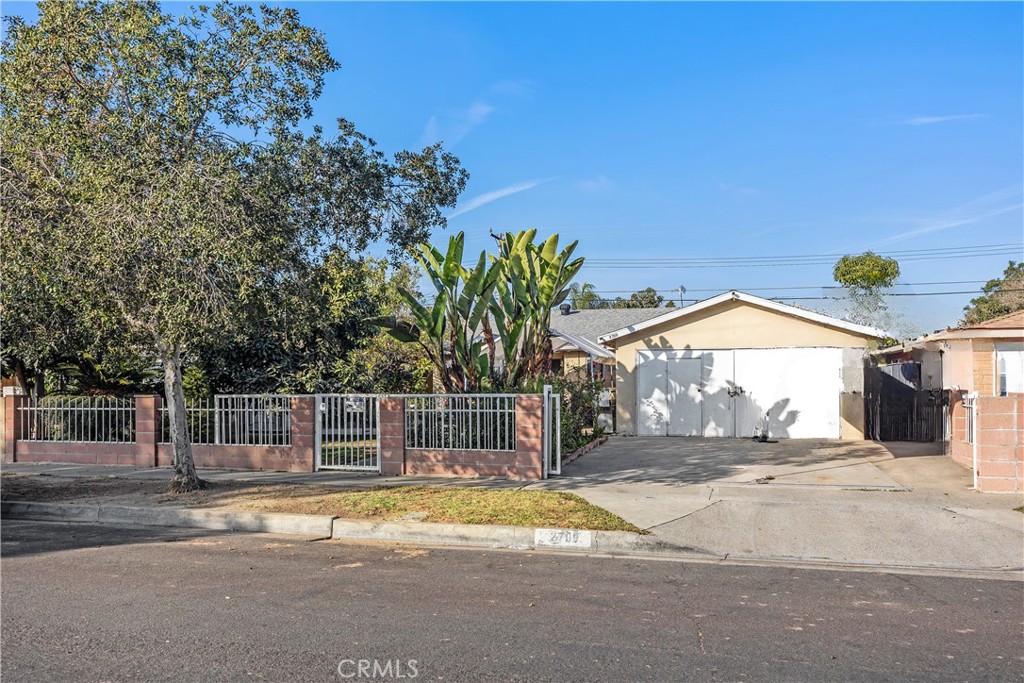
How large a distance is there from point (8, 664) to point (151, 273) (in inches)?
243

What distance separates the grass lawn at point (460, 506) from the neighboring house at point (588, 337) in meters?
9.14

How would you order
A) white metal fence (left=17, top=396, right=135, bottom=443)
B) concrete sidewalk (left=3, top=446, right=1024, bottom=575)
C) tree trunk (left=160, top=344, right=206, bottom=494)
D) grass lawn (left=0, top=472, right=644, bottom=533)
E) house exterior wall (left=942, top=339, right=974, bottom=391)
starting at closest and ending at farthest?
concrete sidewalk (left=3, top=446, right=1024, bottom=575)
grass lawn (left=0, top=472, right=644, bottom=533)
tree trunk (left=160, top=344, right=206, bottom=494)
house exterior wall (left=942, top=339, right=974, bottom=391)
white metal fence (left=17, top=396, right=135, bottom=443)

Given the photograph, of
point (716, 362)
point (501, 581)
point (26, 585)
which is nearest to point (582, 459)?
point (716, 362)

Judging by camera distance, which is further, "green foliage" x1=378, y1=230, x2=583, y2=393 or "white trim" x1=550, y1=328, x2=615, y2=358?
"white trim" x1=550, y1=328, x2=615, y2=358

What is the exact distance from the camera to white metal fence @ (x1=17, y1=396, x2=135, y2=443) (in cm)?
1608

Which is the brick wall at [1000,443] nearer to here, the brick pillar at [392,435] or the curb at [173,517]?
the brick pillar at [392,435]

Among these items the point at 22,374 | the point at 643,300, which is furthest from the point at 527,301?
the point at 643,300

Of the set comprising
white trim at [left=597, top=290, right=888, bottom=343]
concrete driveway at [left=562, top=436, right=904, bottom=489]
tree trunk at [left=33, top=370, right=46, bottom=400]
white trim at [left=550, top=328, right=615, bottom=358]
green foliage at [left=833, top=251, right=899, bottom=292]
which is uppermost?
green foliage at [left=833, top=251, right=899, bottom=292]

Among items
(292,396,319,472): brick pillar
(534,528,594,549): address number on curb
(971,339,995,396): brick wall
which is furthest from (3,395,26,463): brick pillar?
(971,339,995,396): brick wall

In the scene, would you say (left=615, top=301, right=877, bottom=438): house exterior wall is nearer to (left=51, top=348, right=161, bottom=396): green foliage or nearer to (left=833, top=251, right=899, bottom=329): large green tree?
(left=51, top=348, right=161, bottom=396): green foliage

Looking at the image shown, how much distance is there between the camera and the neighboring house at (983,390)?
37.1 feet

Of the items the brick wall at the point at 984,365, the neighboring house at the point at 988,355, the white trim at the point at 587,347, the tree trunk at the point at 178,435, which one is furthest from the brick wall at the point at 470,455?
the white trim at the point at 587,347

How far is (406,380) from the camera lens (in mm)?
25750

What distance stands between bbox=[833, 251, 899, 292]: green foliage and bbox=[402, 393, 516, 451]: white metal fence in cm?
3233
